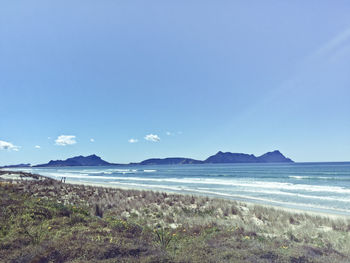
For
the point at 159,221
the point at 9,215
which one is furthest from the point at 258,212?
the point at 9,215

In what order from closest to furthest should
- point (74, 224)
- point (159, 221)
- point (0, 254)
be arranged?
point (0, 254) < point (74, 224) < point (159, 221)

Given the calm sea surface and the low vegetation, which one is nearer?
the low vegetation

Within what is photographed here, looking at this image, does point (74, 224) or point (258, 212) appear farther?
point (258, 212)

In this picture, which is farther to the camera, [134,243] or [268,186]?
[268,186]

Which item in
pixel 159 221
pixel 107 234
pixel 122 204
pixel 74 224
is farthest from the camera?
pixel 122 204

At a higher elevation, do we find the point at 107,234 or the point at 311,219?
the point at 107,234

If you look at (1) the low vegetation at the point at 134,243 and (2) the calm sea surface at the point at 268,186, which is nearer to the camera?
(1) the low vegetation at the point at 134,243

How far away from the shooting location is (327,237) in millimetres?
8531

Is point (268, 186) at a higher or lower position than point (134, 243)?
lower

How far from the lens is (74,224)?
7.29 metres

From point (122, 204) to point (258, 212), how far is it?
27.5ft

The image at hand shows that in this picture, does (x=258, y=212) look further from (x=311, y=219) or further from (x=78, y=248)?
(x=78, y=248)

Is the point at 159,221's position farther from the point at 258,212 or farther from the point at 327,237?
the point at 327,237

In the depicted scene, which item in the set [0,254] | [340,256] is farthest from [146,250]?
[340,256]
